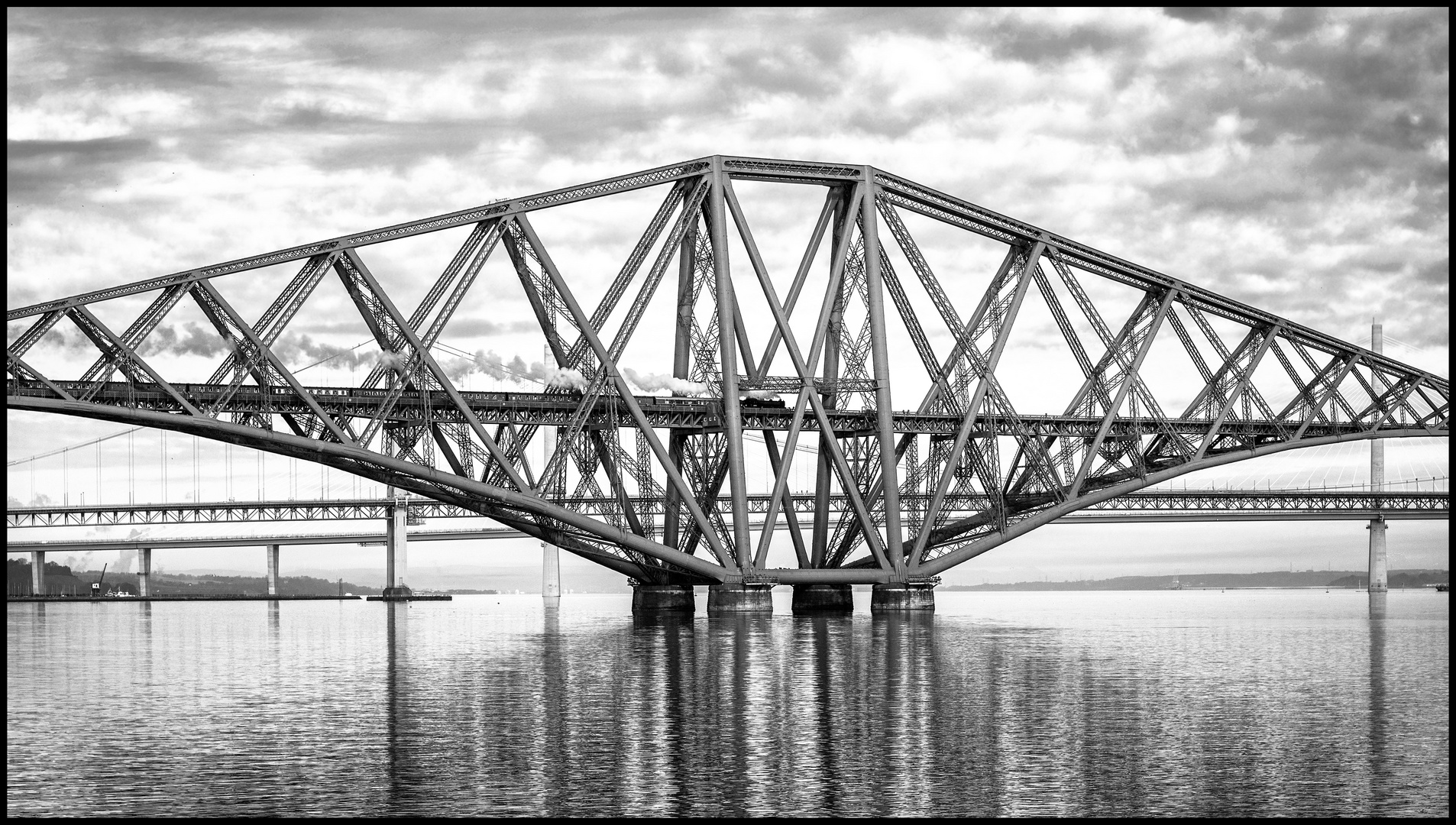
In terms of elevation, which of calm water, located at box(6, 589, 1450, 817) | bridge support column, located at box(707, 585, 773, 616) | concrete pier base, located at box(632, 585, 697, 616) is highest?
calm water, located at box(6, 589, 1450, 817)

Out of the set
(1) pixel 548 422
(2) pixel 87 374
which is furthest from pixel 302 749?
(1) pixel 548 422

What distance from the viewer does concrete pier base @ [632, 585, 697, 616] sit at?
112m

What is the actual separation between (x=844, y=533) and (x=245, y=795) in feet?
265

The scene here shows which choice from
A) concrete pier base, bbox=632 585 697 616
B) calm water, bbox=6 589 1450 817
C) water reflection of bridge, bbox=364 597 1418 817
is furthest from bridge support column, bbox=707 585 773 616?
water reflection of bridge, bbox=364 597 1418 817

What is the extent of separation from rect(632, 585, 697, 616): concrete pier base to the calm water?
3516 centimetres

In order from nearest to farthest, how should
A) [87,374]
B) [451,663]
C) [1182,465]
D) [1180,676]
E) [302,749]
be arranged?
[302,749] < [1180,676] < [451,663] < [87,374] < [1182,465]

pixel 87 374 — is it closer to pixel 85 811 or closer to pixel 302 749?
pixel 302 749

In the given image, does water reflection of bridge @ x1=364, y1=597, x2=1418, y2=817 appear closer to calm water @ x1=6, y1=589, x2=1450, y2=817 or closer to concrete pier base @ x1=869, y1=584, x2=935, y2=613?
calm water @ x1=6, y1=589, x2=1450, y2=817

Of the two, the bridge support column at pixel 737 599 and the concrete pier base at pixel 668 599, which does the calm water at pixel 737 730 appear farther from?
the concrete pier base at pixel 668 599

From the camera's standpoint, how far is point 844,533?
4281 inches

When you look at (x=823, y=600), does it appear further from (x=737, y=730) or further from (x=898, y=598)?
(x=737, y=730)

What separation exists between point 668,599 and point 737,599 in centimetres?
1733

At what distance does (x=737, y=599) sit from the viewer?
96.4m

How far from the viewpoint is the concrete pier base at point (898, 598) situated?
104438mm
